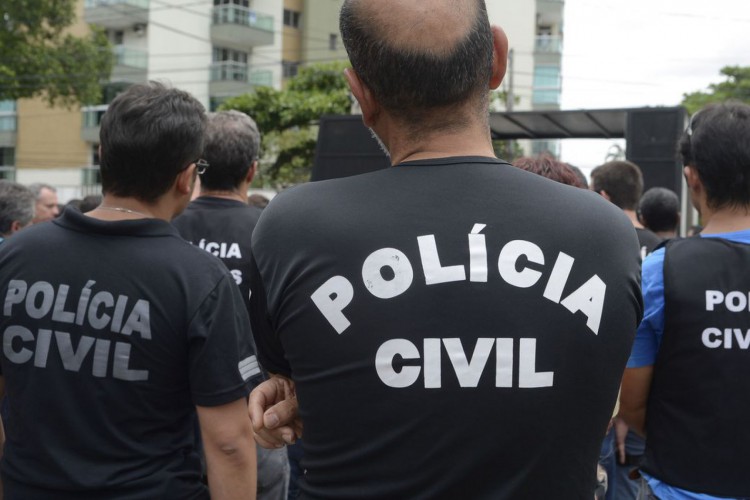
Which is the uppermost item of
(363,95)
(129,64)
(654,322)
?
(129,64)

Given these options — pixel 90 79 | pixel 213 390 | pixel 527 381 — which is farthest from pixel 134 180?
pixel 90 79

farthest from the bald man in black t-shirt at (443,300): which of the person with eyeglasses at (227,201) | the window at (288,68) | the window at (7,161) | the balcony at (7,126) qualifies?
the balcony at (7,126)

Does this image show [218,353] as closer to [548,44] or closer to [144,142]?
[144,142]

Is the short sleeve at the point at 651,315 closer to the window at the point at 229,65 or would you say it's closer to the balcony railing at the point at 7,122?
the window at the point at 229,65

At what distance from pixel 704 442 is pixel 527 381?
1.20 meters

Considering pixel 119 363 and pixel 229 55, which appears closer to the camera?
pixel 119 363

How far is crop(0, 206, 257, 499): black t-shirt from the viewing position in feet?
7.03

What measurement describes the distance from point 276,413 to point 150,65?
112 feet

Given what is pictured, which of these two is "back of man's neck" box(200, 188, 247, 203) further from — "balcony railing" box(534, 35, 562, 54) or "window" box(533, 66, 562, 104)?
"balcony railing" box(534, 35, 562, 54)

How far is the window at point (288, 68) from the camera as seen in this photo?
121ft

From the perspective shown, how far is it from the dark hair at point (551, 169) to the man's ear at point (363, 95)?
1.96m

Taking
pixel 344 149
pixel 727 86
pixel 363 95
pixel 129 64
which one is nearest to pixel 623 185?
pixel 363 95

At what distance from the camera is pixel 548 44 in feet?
133

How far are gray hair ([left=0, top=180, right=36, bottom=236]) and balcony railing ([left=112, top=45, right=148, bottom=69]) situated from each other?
3006 centimetres
